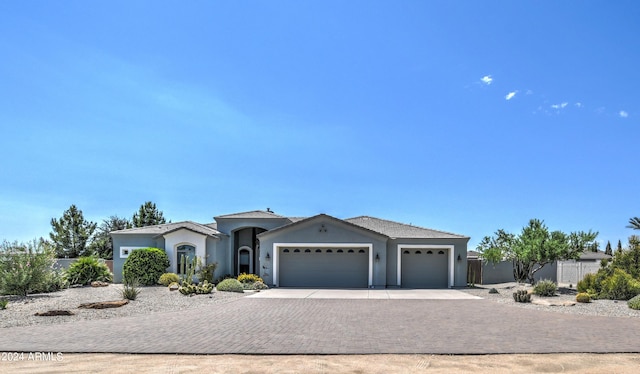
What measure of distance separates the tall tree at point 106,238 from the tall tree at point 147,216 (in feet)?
3.11

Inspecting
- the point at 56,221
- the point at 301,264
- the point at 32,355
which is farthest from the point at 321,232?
the point at 56,221

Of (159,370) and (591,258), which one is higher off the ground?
(159,370)

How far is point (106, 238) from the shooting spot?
48.1 m

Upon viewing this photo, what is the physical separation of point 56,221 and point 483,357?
1915 inches

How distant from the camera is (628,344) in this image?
10.2 m

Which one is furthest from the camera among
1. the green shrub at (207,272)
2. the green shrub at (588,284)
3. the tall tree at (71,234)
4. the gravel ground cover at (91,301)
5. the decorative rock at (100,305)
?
the tall tree at (71,234)

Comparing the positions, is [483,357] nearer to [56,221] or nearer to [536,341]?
[536,341]

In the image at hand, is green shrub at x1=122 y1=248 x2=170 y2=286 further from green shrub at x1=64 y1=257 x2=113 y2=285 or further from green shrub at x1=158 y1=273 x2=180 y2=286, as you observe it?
green shrub at x1=64 y1=257 x2=113 y2=285

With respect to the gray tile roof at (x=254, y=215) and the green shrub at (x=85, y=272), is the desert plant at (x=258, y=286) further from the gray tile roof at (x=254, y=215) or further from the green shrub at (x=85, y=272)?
the green shrub at (x=85, y=272)

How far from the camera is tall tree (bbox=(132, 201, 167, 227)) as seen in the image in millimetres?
49750

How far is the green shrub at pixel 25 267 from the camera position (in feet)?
65.6

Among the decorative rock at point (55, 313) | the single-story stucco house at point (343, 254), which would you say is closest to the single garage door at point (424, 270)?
the single-story stucco house at point (343, 254)

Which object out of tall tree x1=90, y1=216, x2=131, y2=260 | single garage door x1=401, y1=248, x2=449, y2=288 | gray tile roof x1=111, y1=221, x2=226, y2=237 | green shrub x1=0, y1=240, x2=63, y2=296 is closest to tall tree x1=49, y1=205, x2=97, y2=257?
Result: tall tree x1=90, y1=216, x2=131, y2=260

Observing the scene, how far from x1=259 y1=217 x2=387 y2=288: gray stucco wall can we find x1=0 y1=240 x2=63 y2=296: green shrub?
10900 mm
